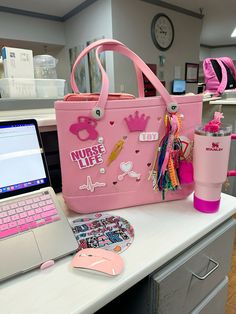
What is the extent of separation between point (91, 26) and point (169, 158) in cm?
327

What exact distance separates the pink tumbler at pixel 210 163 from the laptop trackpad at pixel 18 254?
383 millimetres

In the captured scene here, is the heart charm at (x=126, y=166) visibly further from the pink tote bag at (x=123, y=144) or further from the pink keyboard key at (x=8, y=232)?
the pink keyboard key at (x=8, y=232)

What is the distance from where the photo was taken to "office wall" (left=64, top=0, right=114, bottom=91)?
9.57 ft

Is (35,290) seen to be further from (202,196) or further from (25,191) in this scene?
(202,196)

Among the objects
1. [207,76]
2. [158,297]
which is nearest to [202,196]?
[158,297]

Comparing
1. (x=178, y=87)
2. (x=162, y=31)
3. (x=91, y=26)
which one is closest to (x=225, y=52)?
(x=178, y=87)

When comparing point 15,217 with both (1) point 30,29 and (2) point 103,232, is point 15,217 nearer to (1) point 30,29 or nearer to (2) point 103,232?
(2) point 103,232

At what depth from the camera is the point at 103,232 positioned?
1.64 feet

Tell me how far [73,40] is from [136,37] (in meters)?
1.17

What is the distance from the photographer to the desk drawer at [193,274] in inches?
17.7

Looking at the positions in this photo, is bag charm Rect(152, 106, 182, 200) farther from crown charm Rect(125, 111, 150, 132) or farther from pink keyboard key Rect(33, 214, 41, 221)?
pink keyboard key Rect(33, 214, 41, 221)

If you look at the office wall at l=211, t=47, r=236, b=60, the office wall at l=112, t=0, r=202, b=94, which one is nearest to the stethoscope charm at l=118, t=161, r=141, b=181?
the office wall at l=112, t=0, r=202, b=94

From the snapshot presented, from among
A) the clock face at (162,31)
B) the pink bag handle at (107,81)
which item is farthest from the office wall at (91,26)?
the pink bag handle at (107,81)

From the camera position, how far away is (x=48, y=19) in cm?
374
